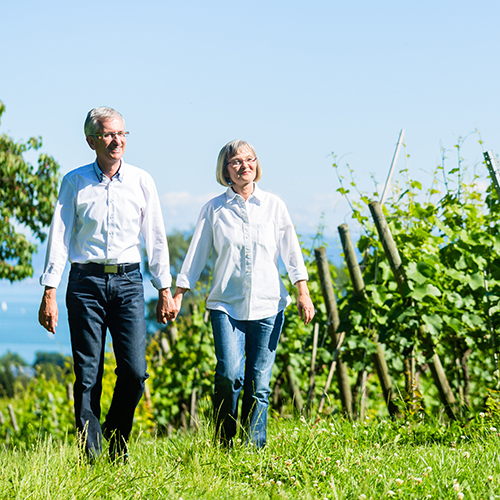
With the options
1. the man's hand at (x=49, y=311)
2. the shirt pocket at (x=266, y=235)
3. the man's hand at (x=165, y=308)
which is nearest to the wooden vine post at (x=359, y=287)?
the shirt pocket at (x=266, y=235)

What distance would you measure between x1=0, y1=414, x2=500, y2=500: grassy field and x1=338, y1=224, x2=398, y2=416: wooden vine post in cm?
100

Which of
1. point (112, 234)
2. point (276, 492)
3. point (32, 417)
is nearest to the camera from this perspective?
point (276, 492)

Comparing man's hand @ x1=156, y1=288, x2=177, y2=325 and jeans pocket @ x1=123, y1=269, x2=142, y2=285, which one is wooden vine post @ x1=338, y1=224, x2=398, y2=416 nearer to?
man's hand @ x1=156, y1=288, x2=177, y2=325

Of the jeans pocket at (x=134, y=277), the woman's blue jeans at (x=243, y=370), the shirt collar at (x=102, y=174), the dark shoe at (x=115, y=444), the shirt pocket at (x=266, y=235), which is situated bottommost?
the dark shoe at (x=115, y=444)

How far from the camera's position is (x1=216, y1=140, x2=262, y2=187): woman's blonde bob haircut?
3.19m

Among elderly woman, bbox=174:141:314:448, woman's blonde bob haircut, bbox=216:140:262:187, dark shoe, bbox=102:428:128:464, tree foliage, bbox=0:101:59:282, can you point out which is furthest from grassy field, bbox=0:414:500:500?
tree foliage, bbox=0:101:59:282

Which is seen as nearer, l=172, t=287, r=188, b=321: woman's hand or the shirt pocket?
l=172, t=287, r=188, b=321: woman's hand

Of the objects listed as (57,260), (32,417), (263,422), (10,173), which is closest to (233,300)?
(263,422)

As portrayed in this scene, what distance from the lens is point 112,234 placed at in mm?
2963

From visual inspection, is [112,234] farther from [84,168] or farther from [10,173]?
[10,173]

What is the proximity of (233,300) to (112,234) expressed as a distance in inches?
27.3

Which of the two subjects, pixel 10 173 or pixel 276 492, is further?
pixel 10 173

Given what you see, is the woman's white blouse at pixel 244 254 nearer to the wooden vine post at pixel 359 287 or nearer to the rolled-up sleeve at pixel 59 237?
the rolled-up sleeve at pixel 59 237

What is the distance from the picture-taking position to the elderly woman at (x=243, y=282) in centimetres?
307
